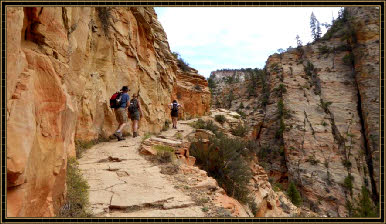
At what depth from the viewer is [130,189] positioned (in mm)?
5621

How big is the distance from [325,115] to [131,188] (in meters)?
41.5

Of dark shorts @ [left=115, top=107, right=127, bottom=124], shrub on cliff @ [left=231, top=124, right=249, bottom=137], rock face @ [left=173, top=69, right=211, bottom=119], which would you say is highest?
rock face @ [left=173, top=69, right=211, bottom=119]

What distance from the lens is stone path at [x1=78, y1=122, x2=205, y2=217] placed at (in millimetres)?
4785

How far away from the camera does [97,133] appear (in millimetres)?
10031

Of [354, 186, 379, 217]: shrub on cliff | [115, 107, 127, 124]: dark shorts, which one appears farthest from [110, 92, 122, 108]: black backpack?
[354, 186, 379, 217]: shrub on cliff

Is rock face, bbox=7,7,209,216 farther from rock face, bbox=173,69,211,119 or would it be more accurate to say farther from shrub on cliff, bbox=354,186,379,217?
rock face, bbox=173,69,211,119

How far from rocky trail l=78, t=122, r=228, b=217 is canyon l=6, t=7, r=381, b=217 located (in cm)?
5

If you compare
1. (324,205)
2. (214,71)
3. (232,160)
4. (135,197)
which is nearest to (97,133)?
(232,160)

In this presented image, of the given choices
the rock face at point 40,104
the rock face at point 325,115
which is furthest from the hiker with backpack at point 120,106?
the rock face at point 325,115

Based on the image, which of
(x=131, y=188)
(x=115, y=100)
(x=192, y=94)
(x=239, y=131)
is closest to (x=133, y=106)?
(x=115, y=100)

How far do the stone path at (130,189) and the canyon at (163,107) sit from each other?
0.05m

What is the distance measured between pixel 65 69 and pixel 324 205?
32.9 metres

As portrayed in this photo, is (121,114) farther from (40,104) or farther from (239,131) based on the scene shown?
(239,131)

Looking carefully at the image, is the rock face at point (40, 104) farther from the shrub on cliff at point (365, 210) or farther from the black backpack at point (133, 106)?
the shrub on cliff at point (365, 210)
